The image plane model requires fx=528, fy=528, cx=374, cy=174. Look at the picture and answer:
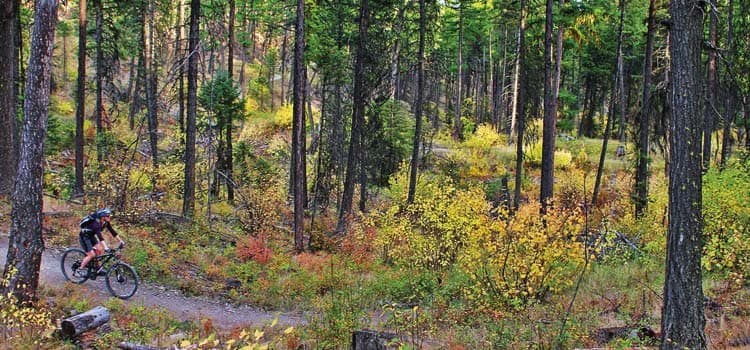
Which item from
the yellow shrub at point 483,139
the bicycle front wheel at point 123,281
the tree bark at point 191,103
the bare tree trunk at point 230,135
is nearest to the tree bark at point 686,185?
the bicycle front wheel at point 123,281

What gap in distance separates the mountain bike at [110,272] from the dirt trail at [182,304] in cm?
19

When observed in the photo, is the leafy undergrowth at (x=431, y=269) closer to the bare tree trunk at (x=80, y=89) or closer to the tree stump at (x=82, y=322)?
the tree stump at (x=82, y=322)

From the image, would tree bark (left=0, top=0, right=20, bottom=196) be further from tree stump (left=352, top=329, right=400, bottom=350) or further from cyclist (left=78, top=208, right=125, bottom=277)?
tree stump (left=352, top=329, right=400, bottom=350)

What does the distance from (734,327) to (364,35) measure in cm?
1366

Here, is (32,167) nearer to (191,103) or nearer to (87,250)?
(87,250)

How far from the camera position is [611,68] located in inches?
1533

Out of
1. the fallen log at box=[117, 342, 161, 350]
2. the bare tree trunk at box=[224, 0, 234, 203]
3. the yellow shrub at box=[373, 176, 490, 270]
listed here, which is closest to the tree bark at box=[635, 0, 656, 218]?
the yellow shrub at box=[373, 176, 490, 270]

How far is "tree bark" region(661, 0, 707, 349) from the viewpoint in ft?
23.4

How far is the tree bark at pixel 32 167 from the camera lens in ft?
28.7

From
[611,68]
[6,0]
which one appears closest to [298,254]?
[6,0]

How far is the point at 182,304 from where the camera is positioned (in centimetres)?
1263

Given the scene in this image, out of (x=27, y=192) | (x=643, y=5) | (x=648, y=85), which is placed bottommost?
(x=27, y=192)

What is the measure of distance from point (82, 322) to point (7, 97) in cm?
1053

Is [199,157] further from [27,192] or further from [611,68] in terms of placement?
Answer: [611,68]
